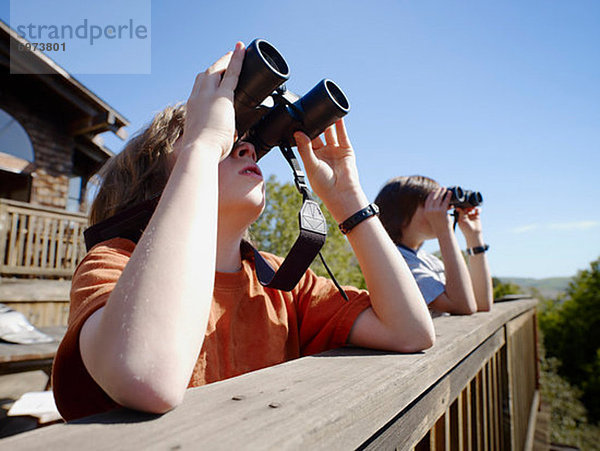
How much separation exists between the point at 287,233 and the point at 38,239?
212 inches

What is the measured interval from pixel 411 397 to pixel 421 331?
0.31 metres

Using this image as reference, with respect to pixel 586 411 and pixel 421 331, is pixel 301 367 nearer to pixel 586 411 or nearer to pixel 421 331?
pixel 421 331

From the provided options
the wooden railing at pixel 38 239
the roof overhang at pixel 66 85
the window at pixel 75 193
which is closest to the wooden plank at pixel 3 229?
the wooden railing at pixel 38 239

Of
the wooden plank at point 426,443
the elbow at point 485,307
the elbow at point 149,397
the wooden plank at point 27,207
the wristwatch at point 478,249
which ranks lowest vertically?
the wooden plank at point 426,443

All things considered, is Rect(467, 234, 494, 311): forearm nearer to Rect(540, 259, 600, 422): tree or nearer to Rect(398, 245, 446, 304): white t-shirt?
Rect(398, 245, 446, 304): white t-shirt

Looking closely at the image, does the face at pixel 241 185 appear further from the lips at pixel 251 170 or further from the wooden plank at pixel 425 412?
the wooden plank at pixel 425 412

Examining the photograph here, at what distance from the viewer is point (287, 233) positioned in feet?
33.1

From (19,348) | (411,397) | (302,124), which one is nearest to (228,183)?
(302,124)

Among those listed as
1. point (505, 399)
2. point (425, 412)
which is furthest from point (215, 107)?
point (505, 399)

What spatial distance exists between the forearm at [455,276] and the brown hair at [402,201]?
0.29 m

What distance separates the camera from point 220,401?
0.54 meters

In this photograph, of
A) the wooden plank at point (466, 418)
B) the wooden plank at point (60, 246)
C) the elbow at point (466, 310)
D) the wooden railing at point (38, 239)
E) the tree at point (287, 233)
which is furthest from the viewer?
the tree at point (287, 233)

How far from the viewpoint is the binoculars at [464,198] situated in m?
2.54

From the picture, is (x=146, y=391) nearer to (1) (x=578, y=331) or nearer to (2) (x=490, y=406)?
(2) (x=490, y=406)
